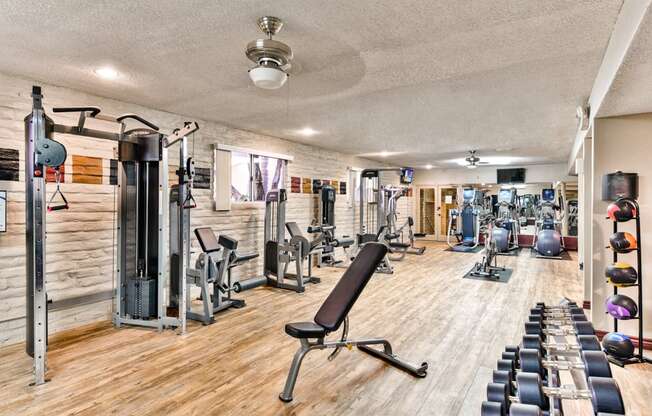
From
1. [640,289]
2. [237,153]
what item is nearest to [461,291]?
[640,289]

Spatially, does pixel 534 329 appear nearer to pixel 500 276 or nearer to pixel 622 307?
pixel 622 307

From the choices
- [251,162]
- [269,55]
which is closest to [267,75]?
[269,55]

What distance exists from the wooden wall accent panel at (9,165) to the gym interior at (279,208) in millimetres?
16

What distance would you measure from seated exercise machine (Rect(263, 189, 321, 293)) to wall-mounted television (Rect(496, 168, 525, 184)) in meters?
7.00

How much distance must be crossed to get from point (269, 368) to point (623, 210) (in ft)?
9.50

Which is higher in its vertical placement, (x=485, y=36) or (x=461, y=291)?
(x=485, y=36)

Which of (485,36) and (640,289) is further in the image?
(640,289)

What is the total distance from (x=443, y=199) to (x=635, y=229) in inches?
314

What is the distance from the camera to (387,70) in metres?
2.89

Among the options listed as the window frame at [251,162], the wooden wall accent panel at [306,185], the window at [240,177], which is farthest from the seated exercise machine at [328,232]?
the window at [240,177]

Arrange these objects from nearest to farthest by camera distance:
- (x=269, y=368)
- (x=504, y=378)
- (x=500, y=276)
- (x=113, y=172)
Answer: (x=504, y=378) → (x=269, y=368) → (x=113, y=172) → (x=500, y=276)

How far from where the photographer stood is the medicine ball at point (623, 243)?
277 cm

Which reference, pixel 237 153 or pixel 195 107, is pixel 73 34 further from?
pixel 237 153

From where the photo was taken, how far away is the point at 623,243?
2762 mm
